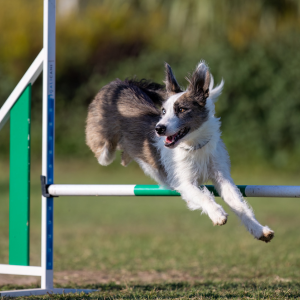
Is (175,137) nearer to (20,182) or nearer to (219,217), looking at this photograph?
(219,217)

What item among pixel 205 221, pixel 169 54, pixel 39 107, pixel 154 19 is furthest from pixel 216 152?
pixel 154 19

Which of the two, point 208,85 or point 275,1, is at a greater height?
point 275,1

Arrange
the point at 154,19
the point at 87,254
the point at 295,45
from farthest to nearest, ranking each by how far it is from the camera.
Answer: the point at 154,19, the point at 295,45, the point at 87,254

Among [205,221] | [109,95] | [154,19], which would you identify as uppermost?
[154,19]

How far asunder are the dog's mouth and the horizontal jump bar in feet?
1.52

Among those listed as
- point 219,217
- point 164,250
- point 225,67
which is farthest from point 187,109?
point 225,67

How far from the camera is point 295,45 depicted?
1577 centimetres

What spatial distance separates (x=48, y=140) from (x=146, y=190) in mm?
1012

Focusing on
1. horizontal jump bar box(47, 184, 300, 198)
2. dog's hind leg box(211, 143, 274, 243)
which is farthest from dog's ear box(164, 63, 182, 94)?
horizontal jump bar box(47, 184, 300, 198)

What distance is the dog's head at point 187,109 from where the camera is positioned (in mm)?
3934

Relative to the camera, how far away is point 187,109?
4.05 m

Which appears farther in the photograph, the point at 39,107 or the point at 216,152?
the point at 39,107

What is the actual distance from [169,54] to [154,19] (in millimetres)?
5688

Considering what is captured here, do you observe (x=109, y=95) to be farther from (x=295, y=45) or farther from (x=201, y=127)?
(x=295, y=45)
